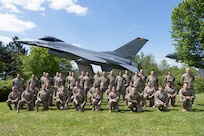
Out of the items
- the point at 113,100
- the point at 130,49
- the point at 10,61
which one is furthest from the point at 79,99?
the point at 10,61

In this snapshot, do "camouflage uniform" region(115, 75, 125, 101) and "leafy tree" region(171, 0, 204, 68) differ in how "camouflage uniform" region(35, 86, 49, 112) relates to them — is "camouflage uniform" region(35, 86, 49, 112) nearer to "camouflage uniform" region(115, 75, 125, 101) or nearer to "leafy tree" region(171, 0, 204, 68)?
"camouflage uniform" region(115, 75, 125, 101)

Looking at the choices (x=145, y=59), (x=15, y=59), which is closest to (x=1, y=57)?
(x=15, y=59)

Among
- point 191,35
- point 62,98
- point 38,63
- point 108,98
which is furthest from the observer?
point 38,63

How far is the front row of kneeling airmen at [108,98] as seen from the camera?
36.2ft

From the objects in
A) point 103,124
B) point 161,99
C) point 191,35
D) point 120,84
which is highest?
point 191,35

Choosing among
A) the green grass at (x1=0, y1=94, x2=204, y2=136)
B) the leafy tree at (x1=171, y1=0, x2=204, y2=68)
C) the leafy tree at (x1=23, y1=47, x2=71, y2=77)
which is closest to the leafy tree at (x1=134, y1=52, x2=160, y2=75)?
the leafy tree at (x1=23, y1=47, x2=71, y2=77)

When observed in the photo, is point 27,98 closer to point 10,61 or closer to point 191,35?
point 191,35

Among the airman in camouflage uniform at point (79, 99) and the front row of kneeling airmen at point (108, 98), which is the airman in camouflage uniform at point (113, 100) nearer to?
the front row of kneeling airmen at point (108, 98)

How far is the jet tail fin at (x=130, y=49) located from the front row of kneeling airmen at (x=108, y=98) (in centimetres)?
1123

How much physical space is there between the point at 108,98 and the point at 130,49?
503 inches

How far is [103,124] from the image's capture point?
8586mm

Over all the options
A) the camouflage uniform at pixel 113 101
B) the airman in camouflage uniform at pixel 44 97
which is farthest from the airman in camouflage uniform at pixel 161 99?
the airman in camouflage uniform at pixel 44 97

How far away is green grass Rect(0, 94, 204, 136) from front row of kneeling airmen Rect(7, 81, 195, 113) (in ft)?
2.35

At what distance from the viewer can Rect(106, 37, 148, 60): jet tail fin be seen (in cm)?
2345
